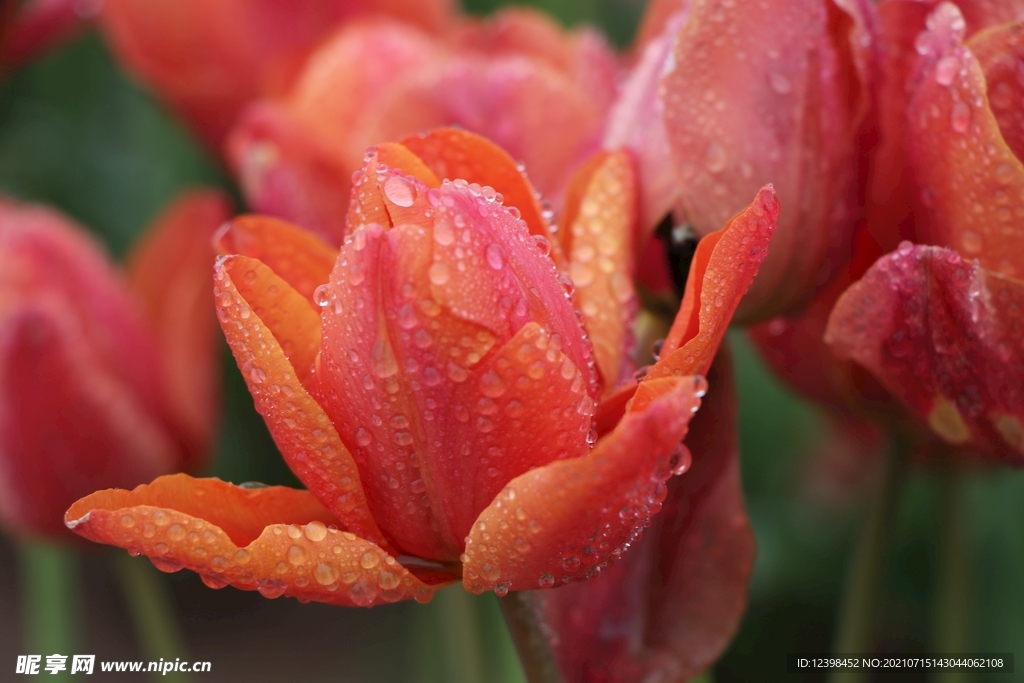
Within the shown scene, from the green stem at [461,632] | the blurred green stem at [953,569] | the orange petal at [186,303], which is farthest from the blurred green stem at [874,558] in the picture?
the orange petal at [186,303]

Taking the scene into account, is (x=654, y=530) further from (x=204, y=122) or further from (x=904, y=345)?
(x=204, y=122)

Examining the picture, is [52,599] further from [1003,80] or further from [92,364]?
[1003,80]

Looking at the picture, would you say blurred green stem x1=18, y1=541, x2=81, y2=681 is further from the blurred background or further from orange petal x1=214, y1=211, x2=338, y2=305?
orange petal x1=214, y1=211, x2=338, y2=305

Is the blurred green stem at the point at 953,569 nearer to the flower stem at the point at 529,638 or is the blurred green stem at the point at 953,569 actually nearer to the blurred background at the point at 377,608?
the blurred background at the point at 377,608

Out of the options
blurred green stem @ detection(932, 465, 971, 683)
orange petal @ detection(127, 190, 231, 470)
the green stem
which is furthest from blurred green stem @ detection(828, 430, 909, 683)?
orange petal @ detection(127, 190, 231, 470)

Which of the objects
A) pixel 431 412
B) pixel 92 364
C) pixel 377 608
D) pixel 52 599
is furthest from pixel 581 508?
pixel 377 608

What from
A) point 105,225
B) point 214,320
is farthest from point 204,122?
point 105,225
